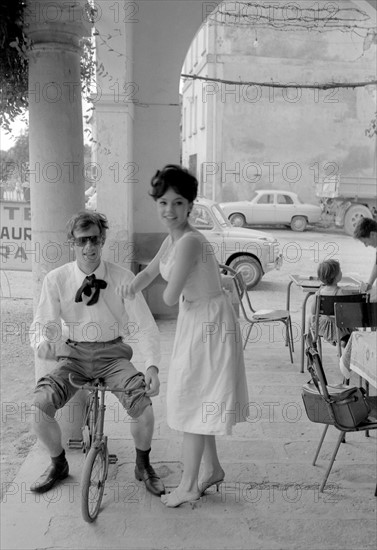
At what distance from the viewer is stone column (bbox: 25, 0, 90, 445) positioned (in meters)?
3.42

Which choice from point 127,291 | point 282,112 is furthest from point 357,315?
point 282,112

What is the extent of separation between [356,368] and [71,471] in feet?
5.90

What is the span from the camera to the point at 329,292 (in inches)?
191

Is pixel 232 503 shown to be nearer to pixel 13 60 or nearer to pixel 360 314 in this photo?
pixel 360 314

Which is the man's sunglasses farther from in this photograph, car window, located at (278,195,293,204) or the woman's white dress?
car window, located at (278,195,293,204)

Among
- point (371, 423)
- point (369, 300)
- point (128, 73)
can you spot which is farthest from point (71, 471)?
point (128, 73)

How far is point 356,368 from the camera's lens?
369 centimetres

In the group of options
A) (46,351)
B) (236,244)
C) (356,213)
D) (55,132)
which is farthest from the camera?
(356,213)

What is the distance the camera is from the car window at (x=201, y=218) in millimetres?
9266

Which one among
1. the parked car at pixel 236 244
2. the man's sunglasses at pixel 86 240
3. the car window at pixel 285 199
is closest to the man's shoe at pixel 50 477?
the man's sunglasses at pixel 86 240

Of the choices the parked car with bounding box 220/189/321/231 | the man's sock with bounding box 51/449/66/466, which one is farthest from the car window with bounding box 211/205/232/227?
the parked car with bounding box 220/189/321/231

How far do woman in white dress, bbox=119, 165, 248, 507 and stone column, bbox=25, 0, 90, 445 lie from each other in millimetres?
889

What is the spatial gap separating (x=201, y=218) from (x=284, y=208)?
8.25 meters

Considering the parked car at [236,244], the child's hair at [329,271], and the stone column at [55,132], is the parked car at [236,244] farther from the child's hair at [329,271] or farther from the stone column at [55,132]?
the stone column at [55,132]
